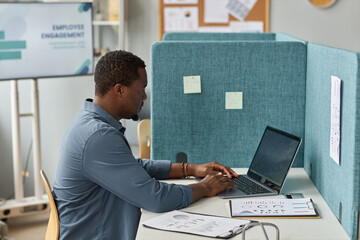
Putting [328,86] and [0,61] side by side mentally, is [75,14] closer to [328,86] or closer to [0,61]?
[0,61]

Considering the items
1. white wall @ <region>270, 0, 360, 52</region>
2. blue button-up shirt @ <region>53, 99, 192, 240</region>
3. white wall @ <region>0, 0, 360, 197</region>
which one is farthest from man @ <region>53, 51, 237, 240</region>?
white wall @ <region>270, 0, 360, 52</region>

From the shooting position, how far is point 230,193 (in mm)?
1951

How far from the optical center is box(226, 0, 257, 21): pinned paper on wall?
431cm

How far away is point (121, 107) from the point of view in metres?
1.87

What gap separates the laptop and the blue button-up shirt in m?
0.30

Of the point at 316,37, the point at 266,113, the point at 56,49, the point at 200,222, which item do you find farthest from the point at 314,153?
the point at 316,37

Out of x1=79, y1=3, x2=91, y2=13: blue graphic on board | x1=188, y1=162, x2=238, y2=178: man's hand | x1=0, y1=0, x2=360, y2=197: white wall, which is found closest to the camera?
x1=188, y1=162, x2=238, y2=178: man's hand

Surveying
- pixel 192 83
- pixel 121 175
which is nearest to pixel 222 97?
pixel 192 83

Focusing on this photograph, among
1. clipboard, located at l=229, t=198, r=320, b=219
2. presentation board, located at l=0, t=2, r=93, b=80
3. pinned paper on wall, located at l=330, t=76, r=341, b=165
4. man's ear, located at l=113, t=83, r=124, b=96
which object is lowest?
clipboard, located at l=229, t=198, r=320, b=219

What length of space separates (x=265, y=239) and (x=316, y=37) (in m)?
3.11

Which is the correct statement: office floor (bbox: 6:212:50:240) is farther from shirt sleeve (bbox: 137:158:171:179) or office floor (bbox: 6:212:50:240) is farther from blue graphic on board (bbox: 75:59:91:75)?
shirt sleeve (bbox: 137:158:171:179)

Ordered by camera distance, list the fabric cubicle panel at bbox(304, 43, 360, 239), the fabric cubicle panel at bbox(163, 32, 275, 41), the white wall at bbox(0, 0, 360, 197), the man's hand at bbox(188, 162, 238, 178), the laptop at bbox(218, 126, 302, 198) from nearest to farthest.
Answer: the fabric cubicle panel at bbox(304, 43, 360, 239), the laptop at bbox(218, 126, 302, 198), the man's hand at bbox(188, 162, 238, 178), the fabric cubicle panel at bbox(163, 32, 275, 41), the white wall at bbox(0, 0, 360, 197)

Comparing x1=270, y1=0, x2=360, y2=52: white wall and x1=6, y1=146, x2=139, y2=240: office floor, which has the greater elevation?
x1=270, y1=0, x2=360, y2=52: white wall

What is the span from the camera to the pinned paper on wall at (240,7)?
431 cm
